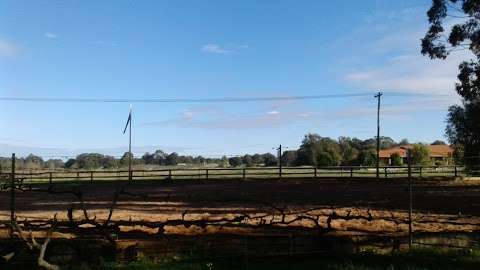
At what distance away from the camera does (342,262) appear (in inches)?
376

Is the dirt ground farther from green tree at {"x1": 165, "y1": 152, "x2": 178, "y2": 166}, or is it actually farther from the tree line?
green tree at {"x1": 165, "y1": 152, "x2": 178, "y2": 166}

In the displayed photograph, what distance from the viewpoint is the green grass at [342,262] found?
9.07 meters

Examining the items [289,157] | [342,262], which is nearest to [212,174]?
[342,262]

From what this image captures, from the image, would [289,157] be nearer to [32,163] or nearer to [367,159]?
[367,159]

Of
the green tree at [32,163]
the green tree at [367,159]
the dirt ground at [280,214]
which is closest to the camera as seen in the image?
the dirt ground at [280,214]

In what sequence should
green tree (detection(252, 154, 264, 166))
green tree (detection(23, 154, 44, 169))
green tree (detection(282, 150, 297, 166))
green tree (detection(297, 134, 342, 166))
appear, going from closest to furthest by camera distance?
green tree (detection(23, 154, 44, 169)), green tree (detection(297, 134, 342, 166)), green tree (detection(252, 154, 264, 166)), green tree (detection(282, 150, 297, 166))

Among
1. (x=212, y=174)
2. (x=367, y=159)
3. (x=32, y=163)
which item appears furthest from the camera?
(x=367, y=159)

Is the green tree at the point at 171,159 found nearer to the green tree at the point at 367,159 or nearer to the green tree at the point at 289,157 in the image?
the green tree at the point at 289,157

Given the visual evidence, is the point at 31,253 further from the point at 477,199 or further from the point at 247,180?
the point at 247,180

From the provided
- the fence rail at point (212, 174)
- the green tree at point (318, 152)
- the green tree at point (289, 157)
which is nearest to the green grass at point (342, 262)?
the fence rail at point (212, 174)

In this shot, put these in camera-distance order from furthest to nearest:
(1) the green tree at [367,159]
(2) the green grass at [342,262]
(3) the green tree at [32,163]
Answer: (1) the green tree at [367,159] → (3) the green tree at [32,163] → (2) the green grass at [342,262]

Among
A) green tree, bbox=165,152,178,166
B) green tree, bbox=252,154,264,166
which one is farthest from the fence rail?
green tree, bbox=252,154,264,166

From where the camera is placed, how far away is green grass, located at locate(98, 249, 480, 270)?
357 inches

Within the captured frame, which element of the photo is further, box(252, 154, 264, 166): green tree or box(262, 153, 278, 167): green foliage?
box(252, 154, 264, 166): green tree
